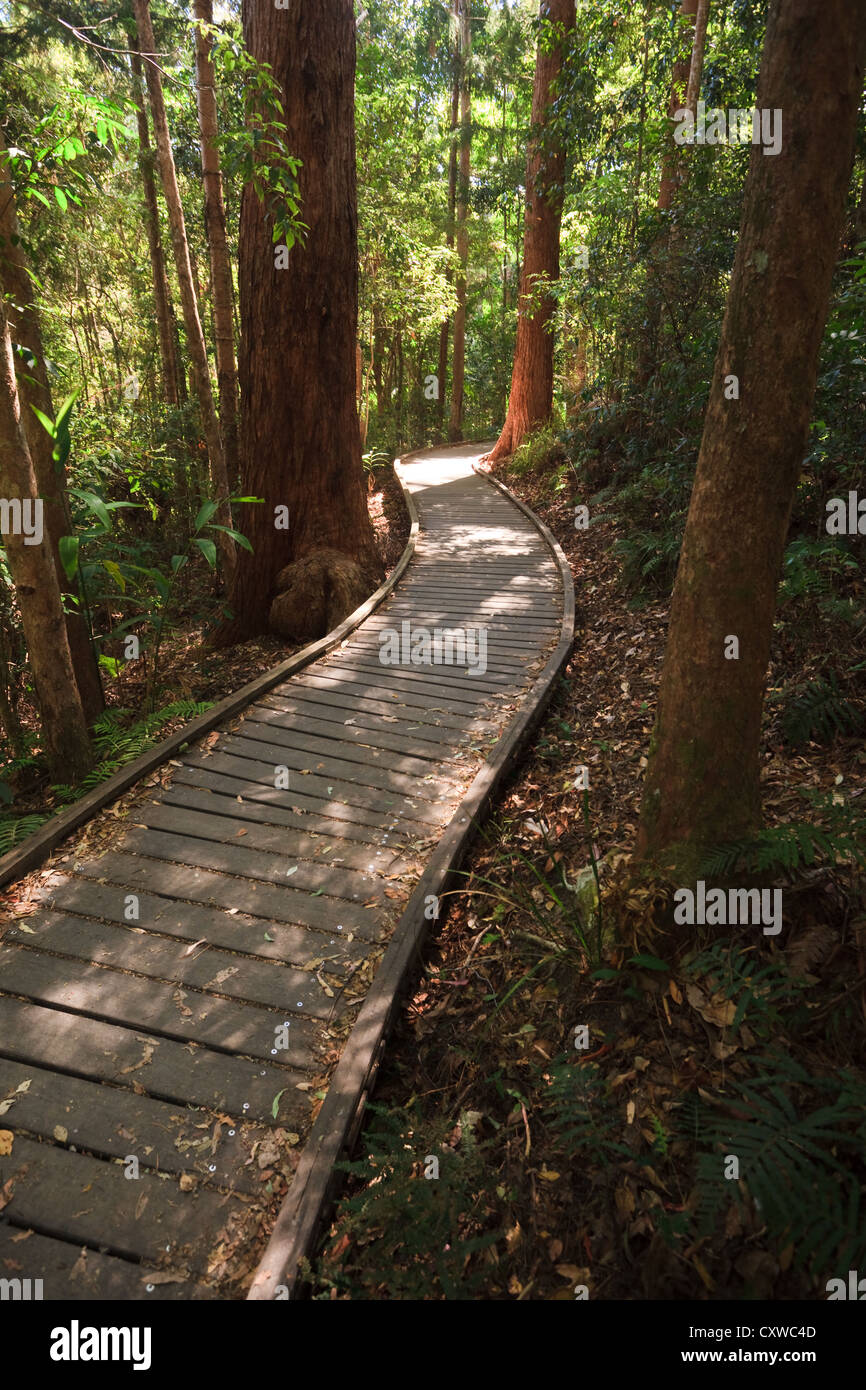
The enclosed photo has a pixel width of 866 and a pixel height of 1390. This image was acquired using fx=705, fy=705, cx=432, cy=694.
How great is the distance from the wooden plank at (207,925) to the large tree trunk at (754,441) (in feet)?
5.08

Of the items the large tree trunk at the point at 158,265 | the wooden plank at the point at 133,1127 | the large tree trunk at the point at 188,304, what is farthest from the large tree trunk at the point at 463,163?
the wooden plank at the point at 133,1127

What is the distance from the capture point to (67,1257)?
2141 mm

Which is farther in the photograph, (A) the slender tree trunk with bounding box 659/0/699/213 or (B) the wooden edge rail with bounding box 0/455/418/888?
(A) the slender tree trunk with bounding box 659/0/699/213

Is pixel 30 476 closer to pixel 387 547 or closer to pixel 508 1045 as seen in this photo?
pixel 508 1045

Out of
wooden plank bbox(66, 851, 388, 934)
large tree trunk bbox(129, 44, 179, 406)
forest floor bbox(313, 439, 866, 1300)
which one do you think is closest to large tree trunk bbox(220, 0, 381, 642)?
wooden plank bbox(66, 851, 388, 934)

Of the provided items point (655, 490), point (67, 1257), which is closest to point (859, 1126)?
point (67, 1257)

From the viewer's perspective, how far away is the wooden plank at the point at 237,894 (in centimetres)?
344

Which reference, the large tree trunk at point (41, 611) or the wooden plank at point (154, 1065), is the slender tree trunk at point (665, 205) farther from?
the wooden plank at point (154, 1065)

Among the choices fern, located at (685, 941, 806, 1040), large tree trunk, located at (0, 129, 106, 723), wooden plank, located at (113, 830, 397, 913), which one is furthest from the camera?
large tree trunk, located at (0, 129, 106, 723)

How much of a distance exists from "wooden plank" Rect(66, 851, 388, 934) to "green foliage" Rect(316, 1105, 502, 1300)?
1.04 m

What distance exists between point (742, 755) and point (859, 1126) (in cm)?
126

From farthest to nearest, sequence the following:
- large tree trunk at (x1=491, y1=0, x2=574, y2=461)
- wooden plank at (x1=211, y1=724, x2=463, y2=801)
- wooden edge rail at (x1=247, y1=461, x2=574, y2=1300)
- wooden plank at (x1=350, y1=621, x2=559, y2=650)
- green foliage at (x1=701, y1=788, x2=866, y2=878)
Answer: large tree trunk at (x1=491, y1=0, x2=574, y2=461)
wooden plank at (x1=350, y1=621, x2=559, y2=650)
wooden plank at (x1=211, y1=724, x2=463, y2=801)
green foliage at (x1=701, y1=788, x2=866, y2=878)
wooden edge rail at (x1=247, y1=461, x2=574, y2=1300)

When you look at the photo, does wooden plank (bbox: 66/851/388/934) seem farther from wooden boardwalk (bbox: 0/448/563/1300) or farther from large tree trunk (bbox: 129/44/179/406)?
large tree trunk (bbox: 129/44/179/406)

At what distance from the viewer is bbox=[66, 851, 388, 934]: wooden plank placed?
11.3ft
